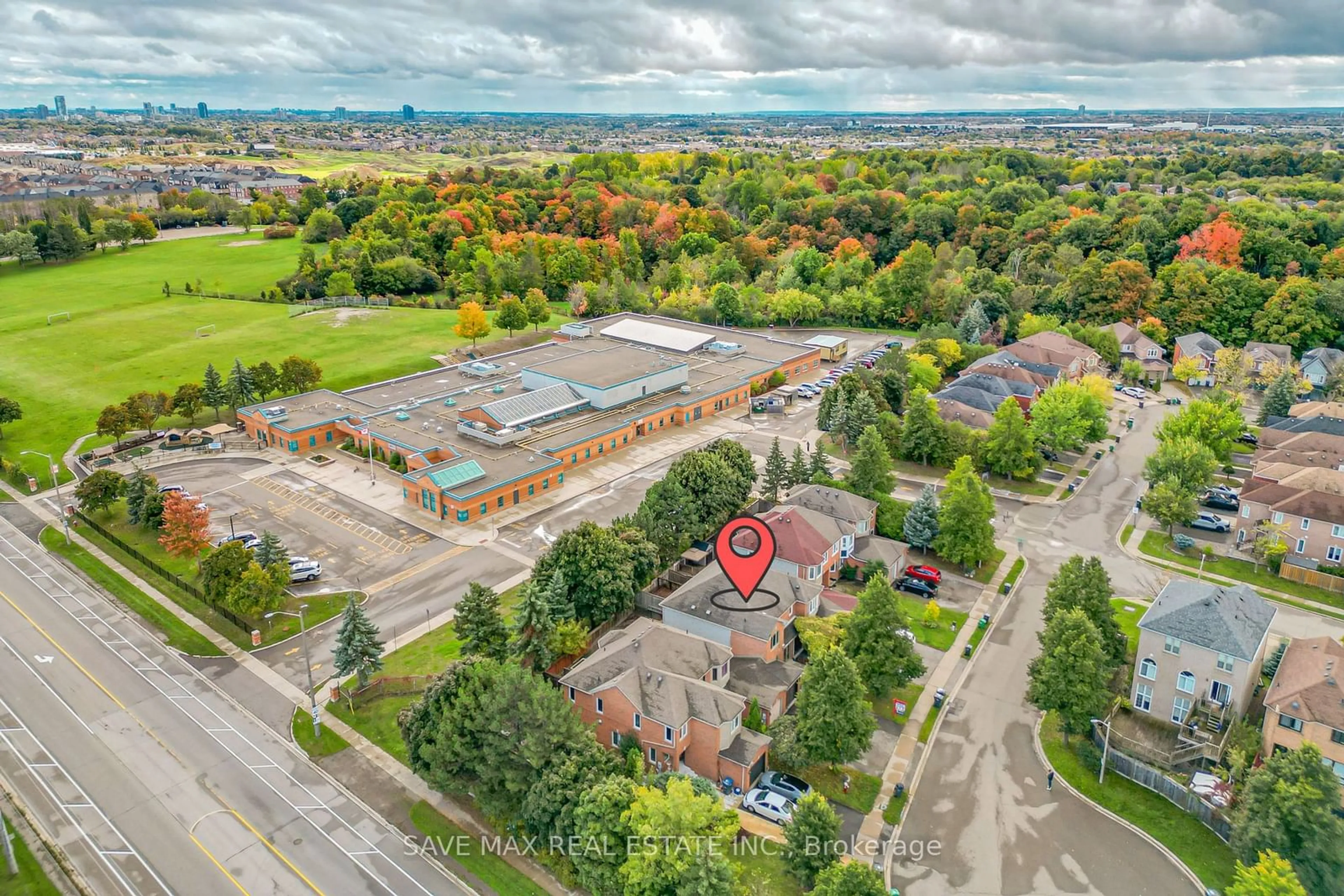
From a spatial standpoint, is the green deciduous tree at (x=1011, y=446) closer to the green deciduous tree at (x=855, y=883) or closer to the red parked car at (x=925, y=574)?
the red parked car at (x=925, y=574)

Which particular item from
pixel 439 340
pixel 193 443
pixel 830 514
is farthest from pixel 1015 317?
pixel 193 443

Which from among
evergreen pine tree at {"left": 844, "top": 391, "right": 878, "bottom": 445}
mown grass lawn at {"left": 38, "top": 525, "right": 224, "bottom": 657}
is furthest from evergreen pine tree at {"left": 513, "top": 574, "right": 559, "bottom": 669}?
evergreen pine tree at {"left": 844, "top": 391, "right": 878, "bottom": 445}

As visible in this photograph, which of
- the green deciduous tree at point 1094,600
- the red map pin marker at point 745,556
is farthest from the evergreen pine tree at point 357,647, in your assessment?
the green deciduous tree at point 1094,600

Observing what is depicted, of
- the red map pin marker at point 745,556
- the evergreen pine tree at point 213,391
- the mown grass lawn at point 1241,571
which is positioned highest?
the red map pin marker at point 745,556

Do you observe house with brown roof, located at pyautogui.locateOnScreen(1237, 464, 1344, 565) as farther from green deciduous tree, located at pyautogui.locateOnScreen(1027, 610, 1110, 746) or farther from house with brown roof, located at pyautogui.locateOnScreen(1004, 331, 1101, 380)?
house with brown roof, located at pyautogui.locateOnScreen(1004, 331, 1101, 380)

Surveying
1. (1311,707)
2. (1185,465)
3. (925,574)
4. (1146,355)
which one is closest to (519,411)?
(925,574)

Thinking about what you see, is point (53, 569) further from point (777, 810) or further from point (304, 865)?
point (777, 810)
